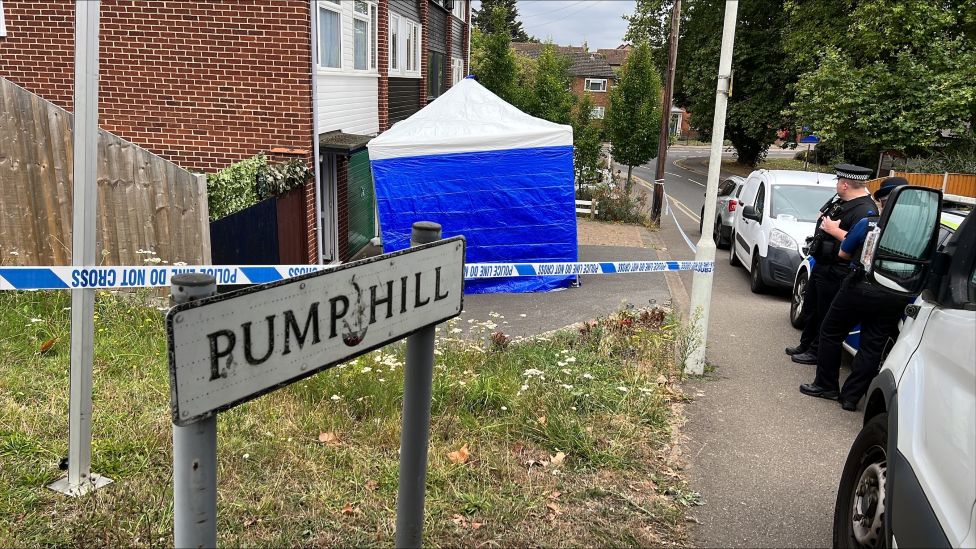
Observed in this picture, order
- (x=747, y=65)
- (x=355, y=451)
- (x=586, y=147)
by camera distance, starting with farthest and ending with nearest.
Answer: (x=747, y=65)
(x=586, y=147)
(x=355, y=451)

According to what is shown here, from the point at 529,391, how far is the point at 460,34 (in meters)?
22.0

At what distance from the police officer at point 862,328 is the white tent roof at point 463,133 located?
5.49 metres

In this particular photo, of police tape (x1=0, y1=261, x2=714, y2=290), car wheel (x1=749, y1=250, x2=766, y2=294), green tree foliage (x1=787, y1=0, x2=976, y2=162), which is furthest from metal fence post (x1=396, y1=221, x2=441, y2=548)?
green tree foliage (x1=787, y1=0, x2=976, y2=162)

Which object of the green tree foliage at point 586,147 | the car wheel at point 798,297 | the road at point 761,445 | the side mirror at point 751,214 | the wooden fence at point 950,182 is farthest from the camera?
the green tree foliage at point 586,147

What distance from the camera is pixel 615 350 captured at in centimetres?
646

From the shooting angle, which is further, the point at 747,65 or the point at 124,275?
the point at 747,65

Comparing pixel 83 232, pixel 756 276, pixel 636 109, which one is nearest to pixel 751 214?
pixel 756 276

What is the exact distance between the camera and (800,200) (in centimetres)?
1148

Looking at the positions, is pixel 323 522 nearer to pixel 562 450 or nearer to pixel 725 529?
pixel 562 450

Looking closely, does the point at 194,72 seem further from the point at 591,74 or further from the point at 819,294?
the point at 591,74

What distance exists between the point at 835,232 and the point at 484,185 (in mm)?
5508

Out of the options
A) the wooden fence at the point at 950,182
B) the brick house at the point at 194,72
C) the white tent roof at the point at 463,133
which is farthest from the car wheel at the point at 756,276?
the wooden fence at the point at 950,182

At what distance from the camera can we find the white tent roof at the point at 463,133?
10688 millimetres

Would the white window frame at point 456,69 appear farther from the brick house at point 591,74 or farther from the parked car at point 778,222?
the brick house at point 591,74
